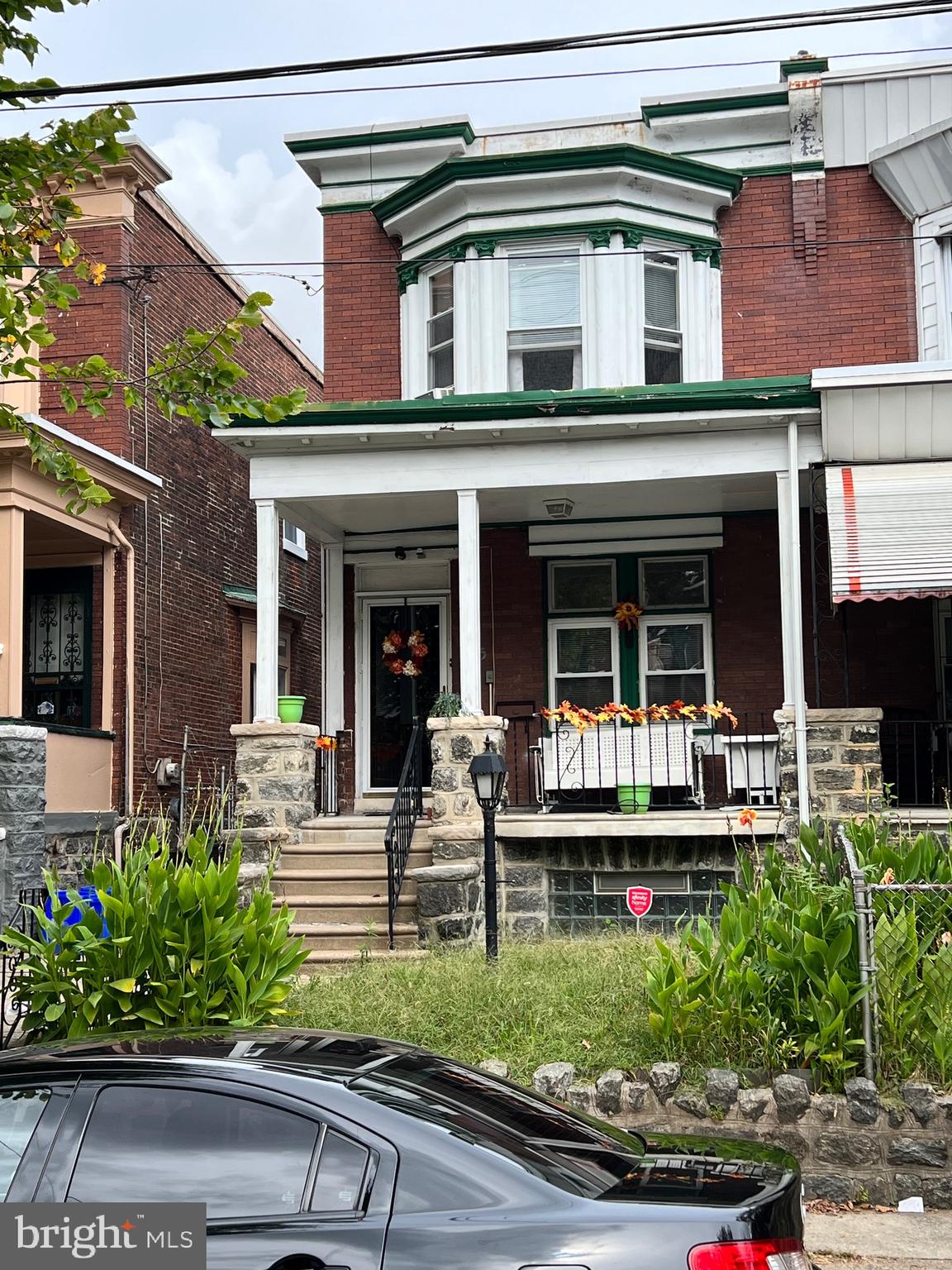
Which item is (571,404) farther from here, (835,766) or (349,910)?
(349,910)

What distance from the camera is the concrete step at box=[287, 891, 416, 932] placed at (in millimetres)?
11648

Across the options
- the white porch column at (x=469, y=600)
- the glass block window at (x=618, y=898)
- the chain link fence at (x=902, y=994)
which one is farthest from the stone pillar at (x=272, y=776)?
the chain link fence at (x=902, y=994)

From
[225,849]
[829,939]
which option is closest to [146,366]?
[225,849]

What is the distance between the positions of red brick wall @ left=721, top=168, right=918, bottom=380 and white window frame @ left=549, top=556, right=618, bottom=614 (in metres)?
2.56

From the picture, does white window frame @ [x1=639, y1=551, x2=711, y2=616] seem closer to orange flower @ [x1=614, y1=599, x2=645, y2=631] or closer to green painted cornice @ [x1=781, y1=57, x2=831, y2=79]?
orange flower @ [x1=614, y1=599, x2=645, y2=631]

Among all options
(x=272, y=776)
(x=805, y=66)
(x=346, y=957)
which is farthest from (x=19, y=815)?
(x=805, y=66)

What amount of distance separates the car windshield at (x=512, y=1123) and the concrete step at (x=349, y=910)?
719 cm

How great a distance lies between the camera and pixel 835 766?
11.7m

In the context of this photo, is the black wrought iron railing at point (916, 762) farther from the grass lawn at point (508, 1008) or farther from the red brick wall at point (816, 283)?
the grass lawn at point (508, 1008)

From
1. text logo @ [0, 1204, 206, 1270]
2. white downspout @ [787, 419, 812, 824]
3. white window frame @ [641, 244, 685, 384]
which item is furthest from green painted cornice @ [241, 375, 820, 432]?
text logo @ [0, 1204, 206, 1270]

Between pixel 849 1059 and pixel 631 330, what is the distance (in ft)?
30.8

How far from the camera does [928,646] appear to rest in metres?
14.4

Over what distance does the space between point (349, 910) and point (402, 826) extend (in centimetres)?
98

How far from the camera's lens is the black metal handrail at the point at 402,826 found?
442 inches
